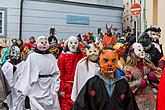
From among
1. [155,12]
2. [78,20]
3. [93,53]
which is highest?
[78,20]

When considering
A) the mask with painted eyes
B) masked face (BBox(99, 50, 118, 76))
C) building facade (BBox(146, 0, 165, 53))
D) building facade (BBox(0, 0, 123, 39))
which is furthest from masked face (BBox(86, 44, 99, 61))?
building facade (BBox(0, 0, 123, 39))

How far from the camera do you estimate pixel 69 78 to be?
720 centimetres

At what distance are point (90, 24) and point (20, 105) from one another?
518 inches

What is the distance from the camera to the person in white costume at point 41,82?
276 inches

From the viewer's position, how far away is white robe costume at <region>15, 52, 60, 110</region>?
23.0 feet

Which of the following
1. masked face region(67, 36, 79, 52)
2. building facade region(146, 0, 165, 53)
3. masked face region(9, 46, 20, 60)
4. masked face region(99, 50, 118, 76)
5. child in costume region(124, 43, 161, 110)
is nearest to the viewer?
masked face region(99, 50, 118, 76)

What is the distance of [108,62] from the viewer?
4172mm

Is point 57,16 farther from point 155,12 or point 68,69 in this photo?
point 68,69

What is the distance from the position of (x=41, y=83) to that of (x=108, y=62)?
123 inches

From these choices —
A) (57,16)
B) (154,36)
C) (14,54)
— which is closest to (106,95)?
(154,36)

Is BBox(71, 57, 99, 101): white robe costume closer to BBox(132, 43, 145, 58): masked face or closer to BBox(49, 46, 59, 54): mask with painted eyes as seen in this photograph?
BBox(132, 43, 145, 58): masked face

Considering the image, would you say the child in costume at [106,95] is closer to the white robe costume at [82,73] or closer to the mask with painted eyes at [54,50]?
the white robe costume at [82,73]

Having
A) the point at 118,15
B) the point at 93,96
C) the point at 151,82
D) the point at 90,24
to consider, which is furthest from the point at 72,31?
the point at 93,96

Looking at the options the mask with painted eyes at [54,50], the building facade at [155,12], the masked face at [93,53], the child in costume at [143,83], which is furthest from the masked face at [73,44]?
the building facade at [155,12]
